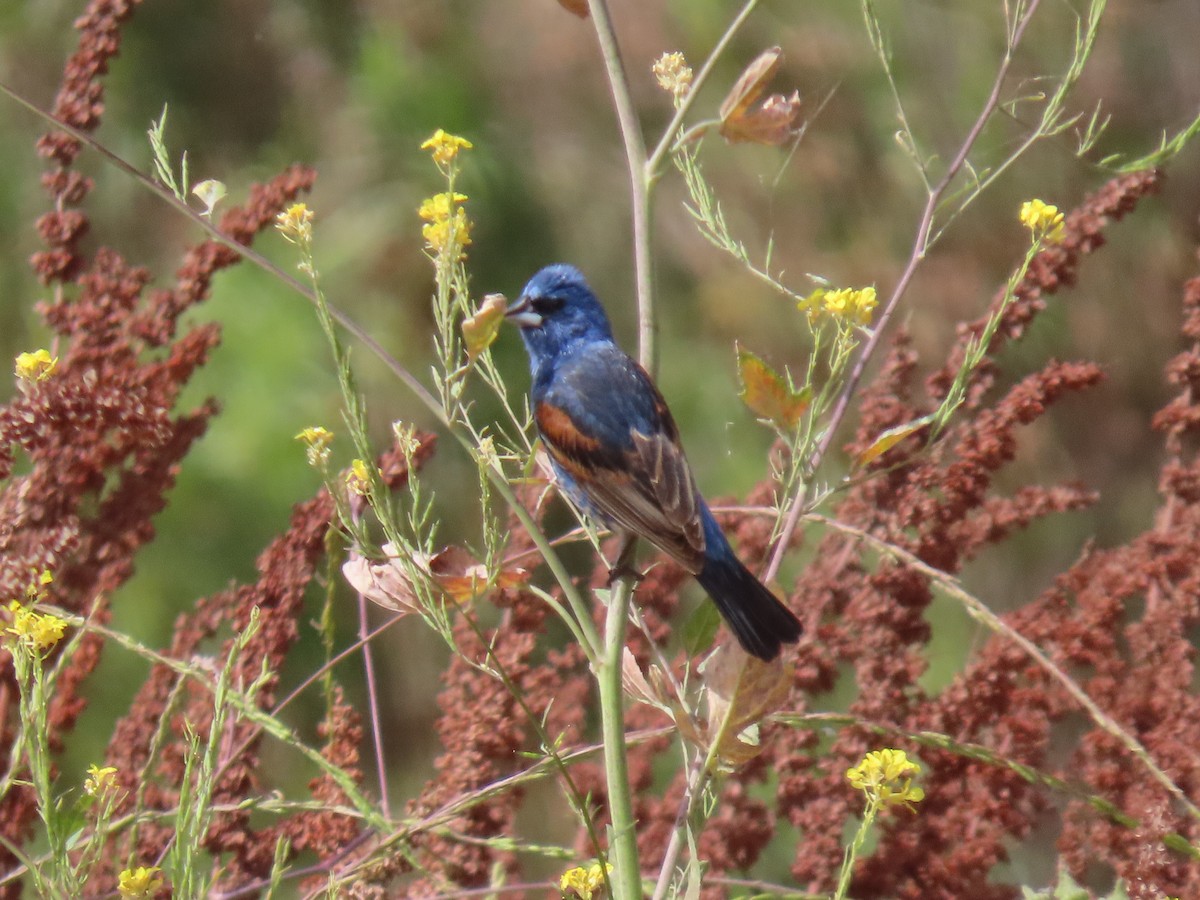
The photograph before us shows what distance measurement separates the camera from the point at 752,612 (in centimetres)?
140

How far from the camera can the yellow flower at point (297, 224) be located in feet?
3.87

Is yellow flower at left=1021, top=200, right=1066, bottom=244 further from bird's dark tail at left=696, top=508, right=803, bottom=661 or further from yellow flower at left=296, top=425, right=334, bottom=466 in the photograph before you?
yellow flower at left=296, top=425, right=334, bottom=466

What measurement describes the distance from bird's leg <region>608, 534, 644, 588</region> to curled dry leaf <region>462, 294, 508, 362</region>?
1.22 ft

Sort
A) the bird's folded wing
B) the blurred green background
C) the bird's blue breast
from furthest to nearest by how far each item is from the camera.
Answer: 1. the blurred green background
2. the bird's blue breast
3. the bird's folded wing

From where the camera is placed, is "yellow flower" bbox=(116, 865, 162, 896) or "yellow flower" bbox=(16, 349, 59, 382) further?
"yellow flower" bbox=(16, 349, 59, 382)

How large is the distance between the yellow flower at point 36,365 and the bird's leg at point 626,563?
0.55 metres

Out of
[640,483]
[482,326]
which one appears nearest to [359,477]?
[482,326]

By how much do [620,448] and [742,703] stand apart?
3.05ft

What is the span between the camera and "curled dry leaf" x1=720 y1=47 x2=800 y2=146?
3.93 ft

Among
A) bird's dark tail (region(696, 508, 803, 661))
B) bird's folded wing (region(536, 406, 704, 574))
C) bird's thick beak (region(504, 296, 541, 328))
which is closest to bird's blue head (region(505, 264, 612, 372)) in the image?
bird's thick beak (region(504, 296, 541, 328))

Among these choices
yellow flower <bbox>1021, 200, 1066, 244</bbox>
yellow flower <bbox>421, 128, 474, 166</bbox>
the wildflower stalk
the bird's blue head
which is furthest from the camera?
the bird's blue head

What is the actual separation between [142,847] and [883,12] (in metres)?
2.49

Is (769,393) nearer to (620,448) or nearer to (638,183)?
(638,183)

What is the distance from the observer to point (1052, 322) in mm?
3445
